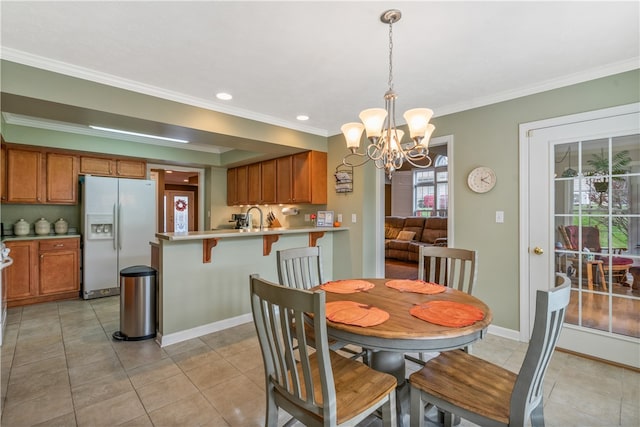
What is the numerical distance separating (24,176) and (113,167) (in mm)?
1021

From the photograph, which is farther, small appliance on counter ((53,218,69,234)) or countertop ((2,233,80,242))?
small appliance on counter ((53,218,69,234))

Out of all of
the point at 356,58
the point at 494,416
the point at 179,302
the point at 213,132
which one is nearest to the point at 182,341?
the point at 179,302

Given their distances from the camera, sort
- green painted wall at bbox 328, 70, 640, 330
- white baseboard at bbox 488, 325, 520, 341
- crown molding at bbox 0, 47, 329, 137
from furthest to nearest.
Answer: white baseboard at bbox 488, 325, 520, 341 < green painted wall at bbox 328, 70, 640, 330 < crown molding at bbox 0, 47, 329, 137

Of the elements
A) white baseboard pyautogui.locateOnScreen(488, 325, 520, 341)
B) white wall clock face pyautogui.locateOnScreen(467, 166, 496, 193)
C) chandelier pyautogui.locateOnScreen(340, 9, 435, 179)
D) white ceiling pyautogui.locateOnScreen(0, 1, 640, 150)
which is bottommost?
white baseboard pyautogui.locateOnScreen(488, 325, 520, 341)

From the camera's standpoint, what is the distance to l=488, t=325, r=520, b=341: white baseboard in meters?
3.02

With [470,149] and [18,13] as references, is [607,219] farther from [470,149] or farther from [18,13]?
[18,13]

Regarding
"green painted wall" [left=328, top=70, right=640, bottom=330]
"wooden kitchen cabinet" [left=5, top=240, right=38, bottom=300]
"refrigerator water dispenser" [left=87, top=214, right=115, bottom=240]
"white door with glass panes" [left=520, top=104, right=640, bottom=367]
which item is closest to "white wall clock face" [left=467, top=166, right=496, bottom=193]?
"green painted wall" [left=328, top=70, right=640, bottom=330]

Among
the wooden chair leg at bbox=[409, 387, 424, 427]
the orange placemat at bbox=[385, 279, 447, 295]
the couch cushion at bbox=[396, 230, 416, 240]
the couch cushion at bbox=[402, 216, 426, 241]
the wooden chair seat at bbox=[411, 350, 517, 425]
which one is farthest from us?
the couch cushion at bbox=[402, 216, 426, 241]

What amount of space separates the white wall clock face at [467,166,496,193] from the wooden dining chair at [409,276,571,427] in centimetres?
197

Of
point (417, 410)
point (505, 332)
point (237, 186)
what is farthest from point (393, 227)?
point (417, 410)

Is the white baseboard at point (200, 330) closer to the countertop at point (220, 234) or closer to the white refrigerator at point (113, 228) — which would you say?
the countertop at point (220, 234)

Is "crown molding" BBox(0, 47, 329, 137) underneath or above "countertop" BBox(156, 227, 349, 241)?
above

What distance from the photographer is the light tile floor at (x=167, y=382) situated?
6.20 ft

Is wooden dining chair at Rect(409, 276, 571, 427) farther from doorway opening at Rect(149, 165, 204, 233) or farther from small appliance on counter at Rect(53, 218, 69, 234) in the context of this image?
doorway opening at Rect(149, 165, 204, 233)
